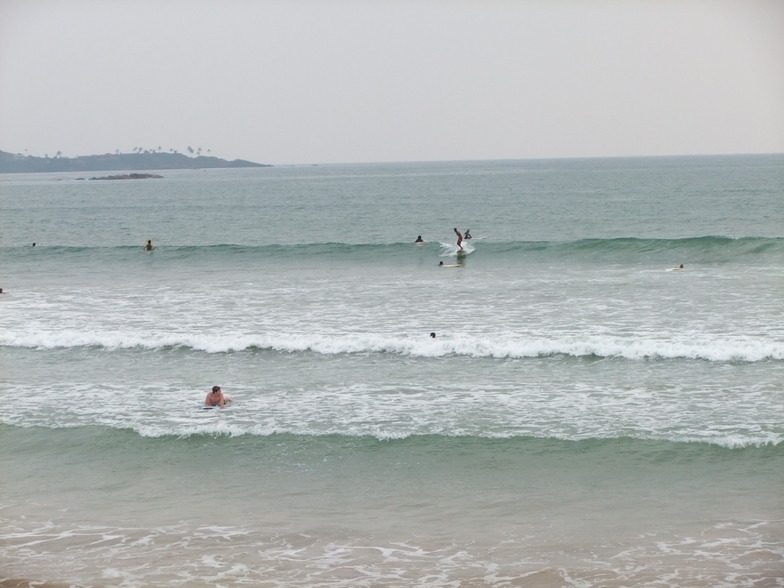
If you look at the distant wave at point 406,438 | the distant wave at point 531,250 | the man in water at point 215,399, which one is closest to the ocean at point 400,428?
the distant wave at point 406,438

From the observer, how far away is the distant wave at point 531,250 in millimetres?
36656

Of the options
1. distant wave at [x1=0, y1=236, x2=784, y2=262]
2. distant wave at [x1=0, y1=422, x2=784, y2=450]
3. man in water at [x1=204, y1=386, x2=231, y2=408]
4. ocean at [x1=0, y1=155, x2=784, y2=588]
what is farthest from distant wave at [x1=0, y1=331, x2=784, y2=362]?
distant wave at [x1=0, y1=236, x2=784, y2=262]

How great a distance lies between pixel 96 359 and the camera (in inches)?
846

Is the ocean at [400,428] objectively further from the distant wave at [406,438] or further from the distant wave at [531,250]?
the distant wave at [531,250]

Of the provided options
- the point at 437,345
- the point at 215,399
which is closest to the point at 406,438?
the point at 215,399

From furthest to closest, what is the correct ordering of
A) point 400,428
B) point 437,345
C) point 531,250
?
point 531,250 < point 437,345 < point 400,428

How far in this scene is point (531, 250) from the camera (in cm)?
4056

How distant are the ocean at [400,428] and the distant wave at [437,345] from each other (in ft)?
0.23

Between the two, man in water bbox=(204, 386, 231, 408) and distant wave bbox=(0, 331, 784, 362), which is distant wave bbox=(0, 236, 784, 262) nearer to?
distant wave bbox=(0, 331, 784, 362)

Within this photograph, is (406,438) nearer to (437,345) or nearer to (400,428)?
(400,428)

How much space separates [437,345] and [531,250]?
2057cm

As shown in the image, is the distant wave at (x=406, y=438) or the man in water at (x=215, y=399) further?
the man in water at (x=215, y=399)

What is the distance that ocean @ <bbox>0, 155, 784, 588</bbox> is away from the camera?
1077cm

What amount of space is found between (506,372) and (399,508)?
7381 millimetres
